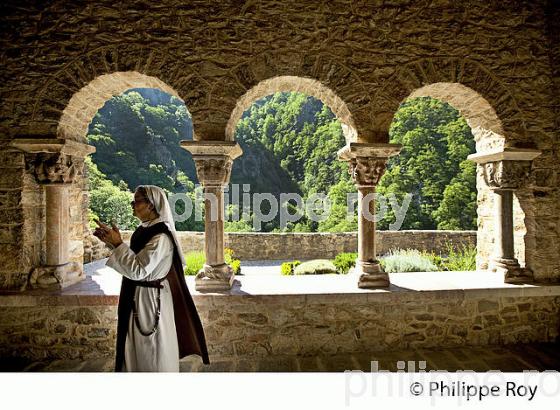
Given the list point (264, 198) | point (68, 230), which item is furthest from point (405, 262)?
point (264, 198)

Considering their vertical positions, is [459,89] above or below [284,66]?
below

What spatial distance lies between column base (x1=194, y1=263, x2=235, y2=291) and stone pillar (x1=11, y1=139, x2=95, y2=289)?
4.73 feet

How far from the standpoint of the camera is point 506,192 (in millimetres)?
3641

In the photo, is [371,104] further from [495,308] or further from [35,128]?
[35,128]

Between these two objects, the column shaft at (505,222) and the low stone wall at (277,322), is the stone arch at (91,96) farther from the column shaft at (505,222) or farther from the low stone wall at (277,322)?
the column shaft at (505,222)

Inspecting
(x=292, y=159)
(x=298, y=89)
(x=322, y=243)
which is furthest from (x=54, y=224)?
(x=292, y=159)

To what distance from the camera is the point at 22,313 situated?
3.26 metres

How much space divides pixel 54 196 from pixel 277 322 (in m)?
2.68

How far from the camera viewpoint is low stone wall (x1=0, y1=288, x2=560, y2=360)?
127 inches

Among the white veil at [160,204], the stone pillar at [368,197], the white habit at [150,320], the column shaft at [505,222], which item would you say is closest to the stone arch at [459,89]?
the stone pillar at [368,197]

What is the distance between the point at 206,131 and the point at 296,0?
5.57 ft

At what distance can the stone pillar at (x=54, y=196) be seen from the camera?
327 cm

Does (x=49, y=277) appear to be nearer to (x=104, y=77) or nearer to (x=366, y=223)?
(x=104, y=77)

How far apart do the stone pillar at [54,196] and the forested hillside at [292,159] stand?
34.4 ft
